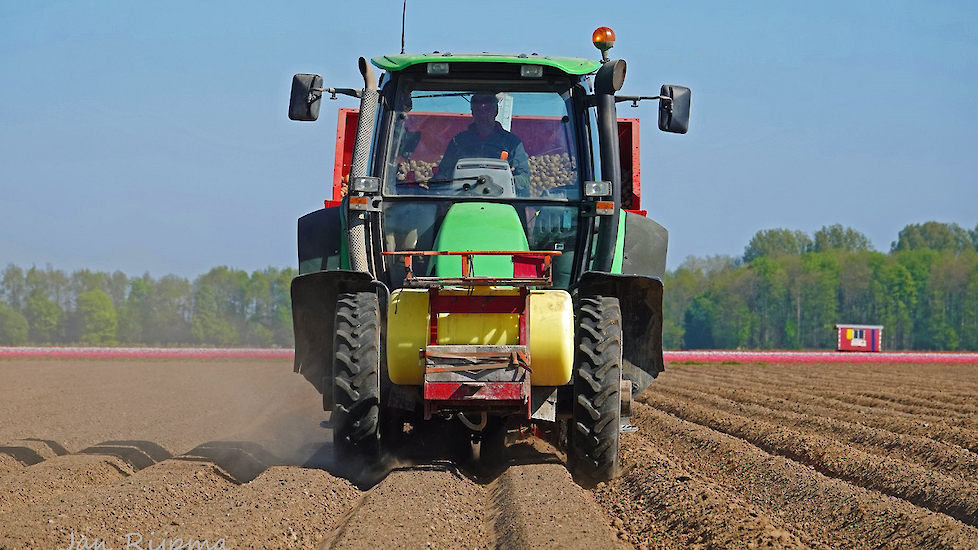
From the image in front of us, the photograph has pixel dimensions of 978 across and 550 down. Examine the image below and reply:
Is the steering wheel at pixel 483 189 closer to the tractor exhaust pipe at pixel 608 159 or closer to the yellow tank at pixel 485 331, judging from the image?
the tractor exhaust pipe at pixel 608 159

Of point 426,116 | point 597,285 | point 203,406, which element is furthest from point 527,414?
point 203,406

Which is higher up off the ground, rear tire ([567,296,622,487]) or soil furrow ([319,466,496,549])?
rear tire ([567,296,622,487])

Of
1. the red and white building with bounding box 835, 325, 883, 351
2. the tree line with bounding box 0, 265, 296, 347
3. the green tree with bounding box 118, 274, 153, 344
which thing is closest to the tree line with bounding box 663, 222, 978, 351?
the tree line with bounding box 0, 265, 296, 347

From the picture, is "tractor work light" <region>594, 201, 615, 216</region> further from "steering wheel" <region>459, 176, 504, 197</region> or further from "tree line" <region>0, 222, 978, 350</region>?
"tree line" <region>0, 222, 978, 350</region>

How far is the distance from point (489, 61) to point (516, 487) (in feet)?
9.65

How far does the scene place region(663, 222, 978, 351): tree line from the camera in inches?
2968

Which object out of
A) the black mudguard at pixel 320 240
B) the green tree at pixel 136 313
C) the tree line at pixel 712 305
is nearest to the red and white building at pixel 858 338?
the black mudguard at pixel 320 240

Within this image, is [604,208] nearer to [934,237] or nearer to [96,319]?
[96,319]

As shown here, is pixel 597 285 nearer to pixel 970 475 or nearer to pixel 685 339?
pixel 970 475

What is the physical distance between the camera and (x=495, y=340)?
6.32m

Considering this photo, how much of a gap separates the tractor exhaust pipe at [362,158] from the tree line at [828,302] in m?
68.1

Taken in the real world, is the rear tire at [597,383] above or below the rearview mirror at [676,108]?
below

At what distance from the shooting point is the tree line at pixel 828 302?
7538 centimetres

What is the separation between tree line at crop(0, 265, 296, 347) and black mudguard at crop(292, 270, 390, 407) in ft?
187
